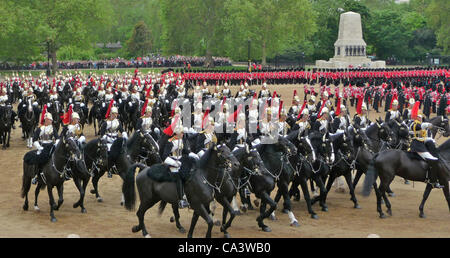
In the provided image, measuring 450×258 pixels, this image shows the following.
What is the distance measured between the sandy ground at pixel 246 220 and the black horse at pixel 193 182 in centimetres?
90

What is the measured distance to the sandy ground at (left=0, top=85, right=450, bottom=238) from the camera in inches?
530

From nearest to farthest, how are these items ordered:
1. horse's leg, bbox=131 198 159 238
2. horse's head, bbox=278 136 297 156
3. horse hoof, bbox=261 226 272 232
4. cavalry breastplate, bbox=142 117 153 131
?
horse's leg, bbox=131 198 159 238 → horse hoof, bbox=261 226 272 232 → horse's head, bbox=278 136 297 156 → cavalry breastplate, bbox=142 117 153 131

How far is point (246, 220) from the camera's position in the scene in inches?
577

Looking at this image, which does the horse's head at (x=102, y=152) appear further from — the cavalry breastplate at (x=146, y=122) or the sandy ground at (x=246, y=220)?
the cavalry breastplate at (x=146, y=122)

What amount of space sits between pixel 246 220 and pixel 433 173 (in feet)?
14.0

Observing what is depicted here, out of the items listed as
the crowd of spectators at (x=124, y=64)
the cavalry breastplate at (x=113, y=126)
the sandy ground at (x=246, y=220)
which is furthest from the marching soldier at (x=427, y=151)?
Answer: the crowd of spectators at (x=124, y=64)

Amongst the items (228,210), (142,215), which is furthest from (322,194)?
(142,215)

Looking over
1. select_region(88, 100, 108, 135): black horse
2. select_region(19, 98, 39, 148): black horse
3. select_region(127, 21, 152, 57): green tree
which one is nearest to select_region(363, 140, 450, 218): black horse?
select_region(88, 100, 108, 135): black horse

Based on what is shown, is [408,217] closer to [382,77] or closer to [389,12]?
[382,77]

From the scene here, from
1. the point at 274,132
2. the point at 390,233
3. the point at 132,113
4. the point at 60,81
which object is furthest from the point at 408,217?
the point at 60,81

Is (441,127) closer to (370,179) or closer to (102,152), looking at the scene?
(370,179)

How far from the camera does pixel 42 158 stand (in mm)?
14805

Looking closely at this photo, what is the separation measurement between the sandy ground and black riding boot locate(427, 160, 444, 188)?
2.47ft

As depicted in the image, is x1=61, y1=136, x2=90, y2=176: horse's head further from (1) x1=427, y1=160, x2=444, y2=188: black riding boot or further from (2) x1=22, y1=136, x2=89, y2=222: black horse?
(1) x1=427, y1=160, x2=444, y2=188: black riding boot
